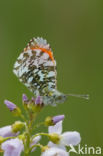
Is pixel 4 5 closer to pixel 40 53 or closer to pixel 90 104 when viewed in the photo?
pixel 90 104

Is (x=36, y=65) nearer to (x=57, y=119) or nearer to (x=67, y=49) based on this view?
(x=57, y=119)

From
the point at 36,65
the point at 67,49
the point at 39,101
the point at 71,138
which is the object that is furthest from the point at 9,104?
the point at 67,49

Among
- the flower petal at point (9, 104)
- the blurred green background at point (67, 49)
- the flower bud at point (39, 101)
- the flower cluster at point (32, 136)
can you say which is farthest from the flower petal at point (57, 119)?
the blurred green background at point (67, 49)

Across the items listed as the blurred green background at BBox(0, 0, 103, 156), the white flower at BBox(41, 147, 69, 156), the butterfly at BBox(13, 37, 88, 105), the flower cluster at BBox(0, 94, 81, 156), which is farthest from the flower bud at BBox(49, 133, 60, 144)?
the blurred green background at BBox(0, 0, 103, 156)

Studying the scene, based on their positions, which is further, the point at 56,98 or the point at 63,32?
the point at 63,32

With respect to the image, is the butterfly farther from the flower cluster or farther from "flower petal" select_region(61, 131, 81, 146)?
"flower petal" select_region(61, 131, 81, 146)

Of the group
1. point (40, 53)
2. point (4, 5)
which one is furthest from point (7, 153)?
point (4, 5)

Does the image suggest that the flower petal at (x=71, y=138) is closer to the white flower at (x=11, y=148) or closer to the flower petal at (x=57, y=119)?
the flower petal at (x=57, y=119)

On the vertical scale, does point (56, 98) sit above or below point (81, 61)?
below
